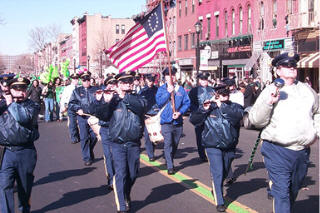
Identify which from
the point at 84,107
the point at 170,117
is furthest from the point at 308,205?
the point at 84,107

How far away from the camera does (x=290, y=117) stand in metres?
4.76

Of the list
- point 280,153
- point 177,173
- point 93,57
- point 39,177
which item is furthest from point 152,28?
point 93,57

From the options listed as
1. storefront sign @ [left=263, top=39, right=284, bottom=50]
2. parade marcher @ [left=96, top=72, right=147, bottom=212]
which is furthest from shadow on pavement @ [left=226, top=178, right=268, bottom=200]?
storefront sign @ [left=263, top=39, right=284, bottom=50]

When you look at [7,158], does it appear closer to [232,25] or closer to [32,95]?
[32,95]

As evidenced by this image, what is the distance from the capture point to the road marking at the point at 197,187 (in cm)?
629

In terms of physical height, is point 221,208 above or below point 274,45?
below

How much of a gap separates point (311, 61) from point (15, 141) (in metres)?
21.2

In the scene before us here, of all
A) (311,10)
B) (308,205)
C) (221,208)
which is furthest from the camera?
(311,10)

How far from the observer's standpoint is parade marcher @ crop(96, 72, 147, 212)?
6.03m

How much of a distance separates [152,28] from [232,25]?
27.5 m

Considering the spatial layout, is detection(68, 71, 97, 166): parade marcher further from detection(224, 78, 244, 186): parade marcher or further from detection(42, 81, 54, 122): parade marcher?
detection(42, 81, 54, 122): parade marcher

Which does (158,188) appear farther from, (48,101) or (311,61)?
(311,61)

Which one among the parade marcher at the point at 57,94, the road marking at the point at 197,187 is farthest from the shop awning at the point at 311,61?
the road marking at the point at 197,187

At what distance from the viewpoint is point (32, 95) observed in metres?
19.8
